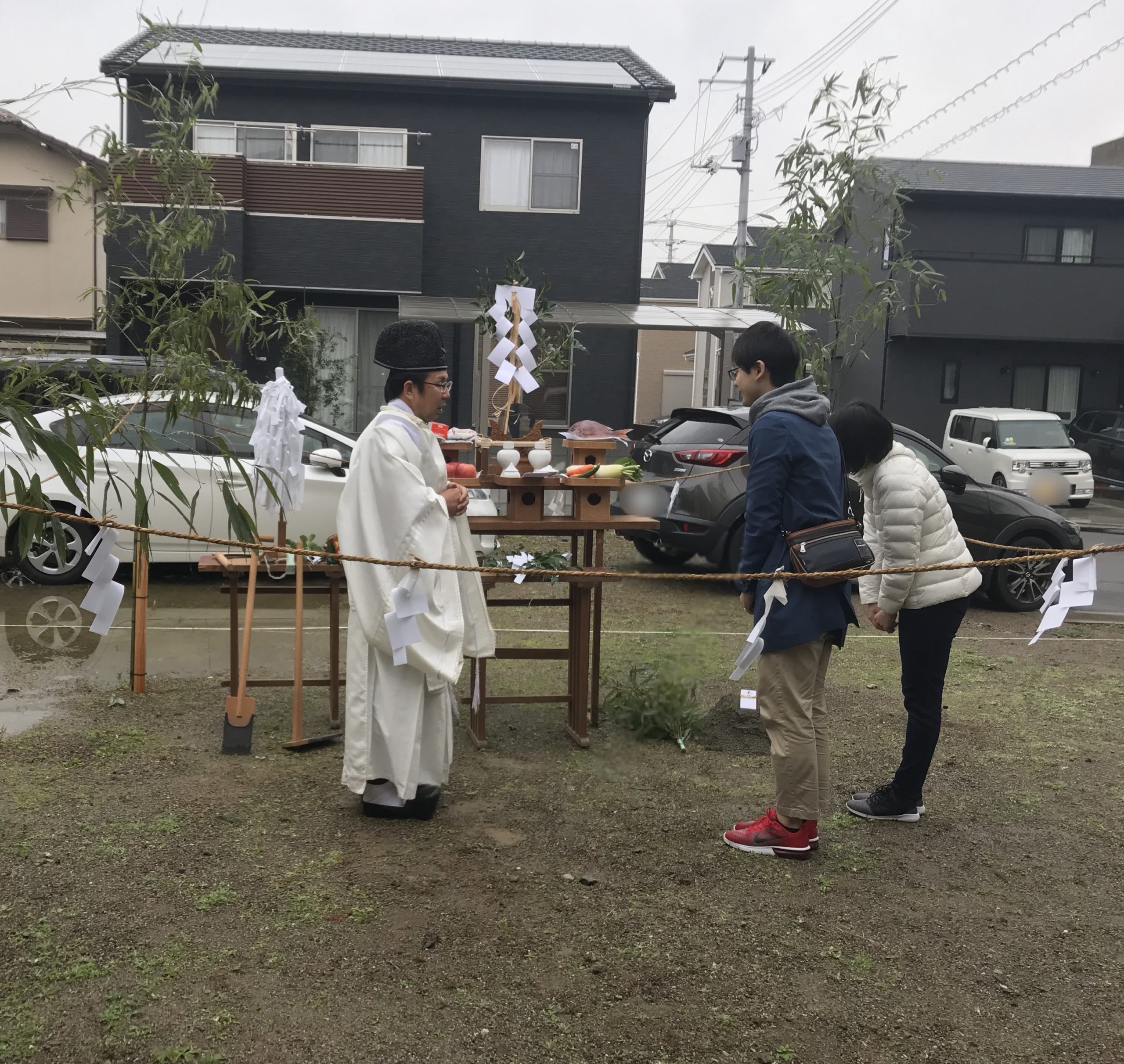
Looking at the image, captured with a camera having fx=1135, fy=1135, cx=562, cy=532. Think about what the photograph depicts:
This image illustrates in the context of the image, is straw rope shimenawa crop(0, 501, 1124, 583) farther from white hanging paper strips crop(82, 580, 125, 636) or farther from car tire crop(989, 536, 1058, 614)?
car tire crop(989, 536, 1058, 614)

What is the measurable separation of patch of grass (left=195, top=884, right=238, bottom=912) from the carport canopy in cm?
1252

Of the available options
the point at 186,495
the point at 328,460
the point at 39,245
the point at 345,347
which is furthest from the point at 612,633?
Answer: the point at 39,245

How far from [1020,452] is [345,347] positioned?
11.3 m

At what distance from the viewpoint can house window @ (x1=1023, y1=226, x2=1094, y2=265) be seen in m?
24.7

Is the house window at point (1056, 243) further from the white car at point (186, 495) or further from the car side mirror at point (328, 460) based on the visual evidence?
the car side mirror at point (328, 460)

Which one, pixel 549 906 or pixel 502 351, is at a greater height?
pixel 502 351

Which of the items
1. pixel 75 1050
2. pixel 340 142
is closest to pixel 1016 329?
pixel 340 142

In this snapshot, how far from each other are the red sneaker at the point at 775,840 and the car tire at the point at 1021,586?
5.94 m

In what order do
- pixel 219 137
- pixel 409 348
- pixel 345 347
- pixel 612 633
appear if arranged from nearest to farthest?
1. pixel 409 348
2. pixel 612 633
3. pixel 345 347
4. pixel 219 137

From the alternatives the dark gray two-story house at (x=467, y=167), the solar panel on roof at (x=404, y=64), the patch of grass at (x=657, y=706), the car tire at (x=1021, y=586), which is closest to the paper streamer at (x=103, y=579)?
the patch of grass at (x=657, y=706)

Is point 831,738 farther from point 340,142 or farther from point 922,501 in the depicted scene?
point 340,142

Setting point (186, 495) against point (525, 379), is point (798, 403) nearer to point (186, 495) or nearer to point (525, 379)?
point (525, 379)

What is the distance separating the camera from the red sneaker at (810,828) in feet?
13.5

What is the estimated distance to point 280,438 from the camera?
5.86 m
